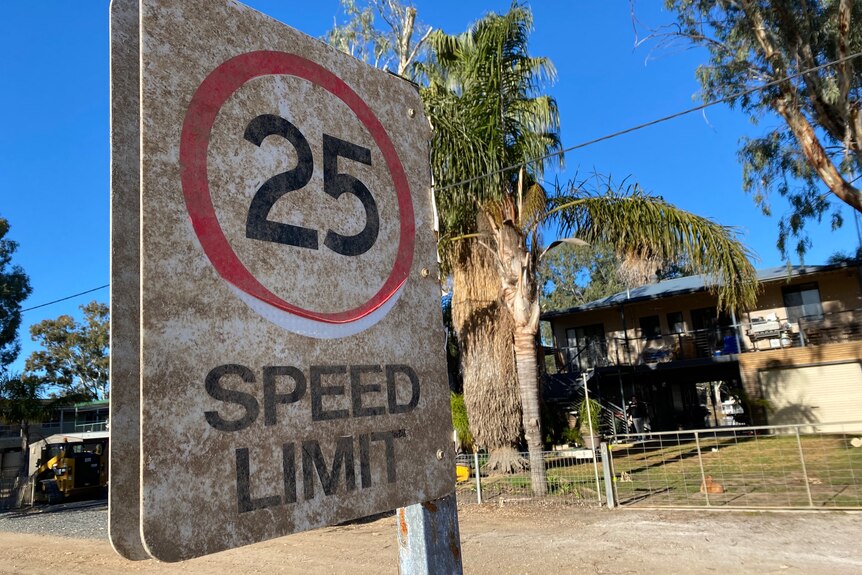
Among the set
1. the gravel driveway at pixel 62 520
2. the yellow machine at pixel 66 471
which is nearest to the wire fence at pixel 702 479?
the gravel driveway at pixel 62 520

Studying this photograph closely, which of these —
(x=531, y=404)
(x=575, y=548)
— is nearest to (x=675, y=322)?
(x=531, y=404)

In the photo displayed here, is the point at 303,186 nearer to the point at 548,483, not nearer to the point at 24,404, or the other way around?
the point at 548,483

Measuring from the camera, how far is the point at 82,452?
23031 mm

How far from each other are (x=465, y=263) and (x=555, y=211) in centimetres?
312

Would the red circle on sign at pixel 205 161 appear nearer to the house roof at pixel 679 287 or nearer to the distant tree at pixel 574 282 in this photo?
the house roof at pixel 679 287

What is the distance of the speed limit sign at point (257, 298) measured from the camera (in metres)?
0.96

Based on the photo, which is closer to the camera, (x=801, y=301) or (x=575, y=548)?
(x=575, y=548)

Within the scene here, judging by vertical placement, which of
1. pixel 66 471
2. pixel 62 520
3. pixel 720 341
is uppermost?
pixel 720 341

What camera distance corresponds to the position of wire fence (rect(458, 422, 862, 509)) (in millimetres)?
11008

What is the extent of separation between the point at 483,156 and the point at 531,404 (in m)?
5.21

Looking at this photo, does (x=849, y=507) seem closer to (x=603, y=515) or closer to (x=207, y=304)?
(x=603, y=515)

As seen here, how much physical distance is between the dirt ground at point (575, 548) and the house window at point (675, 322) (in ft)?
55.7

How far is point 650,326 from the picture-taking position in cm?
2734

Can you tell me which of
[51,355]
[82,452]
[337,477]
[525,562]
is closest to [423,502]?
[337,477]
